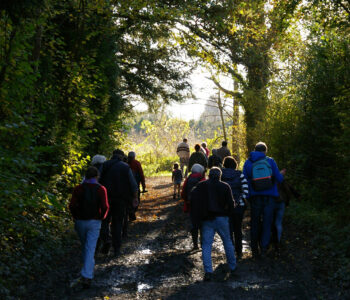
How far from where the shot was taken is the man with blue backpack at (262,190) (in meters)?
9.02

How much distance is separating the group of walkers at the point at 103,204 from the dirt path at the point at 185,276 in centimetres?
39

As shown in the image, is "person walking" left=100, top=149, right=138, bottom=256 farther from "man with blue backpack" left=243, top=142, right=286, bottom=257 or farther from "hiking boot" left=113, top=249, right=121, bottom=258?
"man with blue backpack" left=243, top=142, right=286, bottom=257

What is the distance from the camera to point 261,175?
355 inches

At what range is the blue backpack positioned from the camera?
8969mm

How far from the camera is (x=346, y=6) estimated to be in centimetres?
1350

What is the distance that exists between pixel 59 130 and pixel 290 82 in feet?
27.5

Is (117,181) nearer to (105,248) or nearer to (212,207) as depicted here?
(105,248)

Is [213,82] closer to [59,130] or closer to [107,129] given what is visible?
[107,129]

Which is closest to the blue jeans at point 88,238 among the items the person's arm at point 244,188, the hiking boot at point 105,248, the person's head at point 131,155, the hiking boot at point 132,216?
the hiking boot at point 105,248

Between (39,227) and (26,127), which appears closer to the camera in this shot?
(26,127)

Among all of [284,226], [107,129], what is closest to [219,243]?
[284,226]

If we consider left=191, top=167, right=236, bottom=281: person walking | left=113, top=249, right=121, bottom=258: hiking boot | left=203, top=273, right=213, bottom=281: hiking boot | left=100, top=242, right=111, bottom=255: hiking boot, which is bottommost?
left=203, top=273, right=213, bottom=281: hiking boot

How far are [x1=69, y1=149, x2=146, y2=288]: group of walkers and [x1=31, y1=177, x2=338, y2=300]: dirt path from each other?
39 cm

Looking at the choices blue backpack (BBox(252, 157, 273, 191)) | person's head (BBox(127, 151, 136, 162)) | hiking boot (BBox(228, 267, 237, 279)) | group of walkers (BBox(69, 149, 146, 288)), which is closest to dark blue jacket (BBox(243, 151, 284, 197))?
blue backpack (BBox(252, 157, 273, 191))
